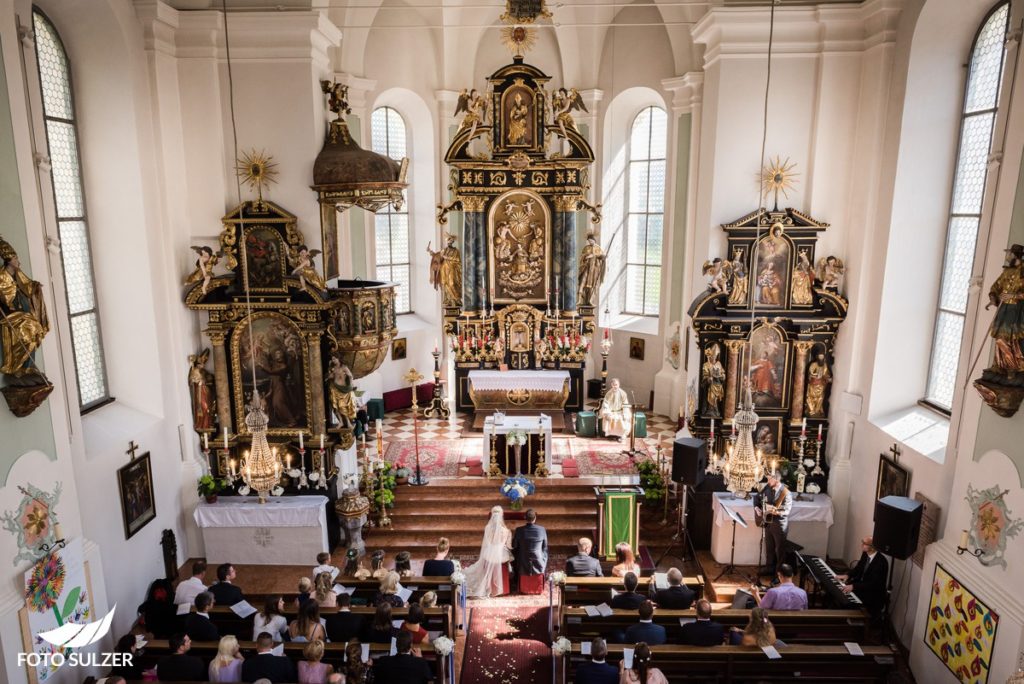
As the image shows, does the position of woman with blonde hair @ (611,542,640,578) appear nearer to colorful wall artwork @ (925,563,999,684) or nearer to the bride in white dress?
the bride in white dress

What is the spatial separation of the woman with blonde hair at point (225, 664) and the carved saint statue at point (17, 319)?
11.2ft

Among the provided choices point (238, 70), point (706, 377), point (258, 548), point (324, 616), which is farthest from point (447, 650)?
point (238, 70)

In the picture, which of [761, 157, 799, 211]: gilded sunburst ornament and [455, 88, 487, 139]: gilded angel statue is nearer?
[761, 157, 799, 211]: gilded sunburst ornament

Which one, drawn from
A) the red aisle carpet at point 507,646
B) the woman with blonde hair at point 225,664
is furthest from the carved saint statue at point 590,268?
the woman with blonde hair at point 225,664

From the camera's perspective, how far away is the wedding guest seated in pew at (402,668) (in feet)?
23.5

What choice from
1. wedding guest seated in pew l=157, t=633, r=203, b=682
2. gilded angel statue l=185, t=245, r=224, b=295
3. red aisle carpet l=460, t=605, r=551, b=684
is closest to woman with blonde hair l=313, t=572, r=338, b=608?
wedding guest seated in pew l=157, t=633, r=203, b=682

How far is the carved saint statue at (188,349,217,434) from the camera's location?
11.4 metres

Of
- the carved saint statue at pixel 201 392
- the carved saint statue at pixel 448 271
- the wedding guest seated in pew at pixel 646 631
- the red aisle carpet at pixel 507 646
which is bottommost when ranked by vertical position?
the red aisle carpet at pixel 507 646

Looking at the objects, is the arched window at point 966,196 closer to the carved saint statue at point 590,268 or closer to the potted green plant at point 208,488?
the carved saint statue at point 590,268

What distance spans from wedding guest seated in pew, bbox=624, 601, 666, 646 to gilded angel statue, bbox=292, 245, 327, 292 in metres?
6.59

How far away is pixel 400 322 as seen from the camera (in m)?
18.1

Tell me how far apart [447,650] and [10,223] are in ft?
20.6

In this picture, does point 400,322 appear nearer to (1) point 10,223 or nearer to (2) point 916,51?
(1) point 10,223

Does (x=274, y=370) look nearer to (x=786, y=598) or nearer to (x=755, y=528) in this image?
(x=755, y=528)
